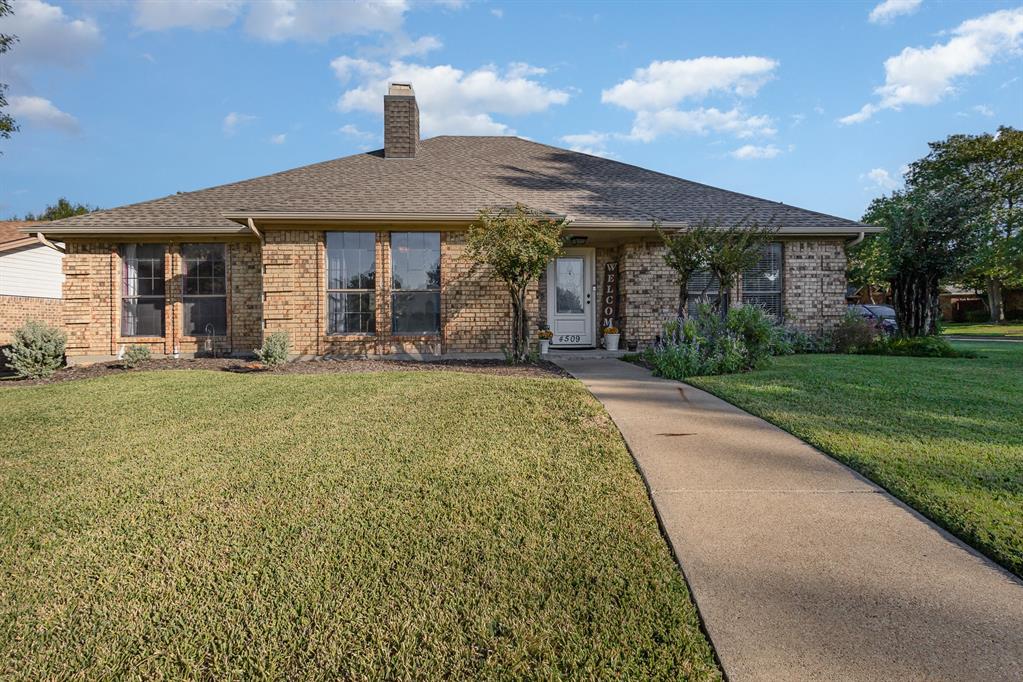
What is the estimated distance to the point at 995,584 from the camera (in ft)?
8.34

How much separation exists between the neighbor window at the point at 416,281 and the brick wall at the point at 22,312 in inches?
416

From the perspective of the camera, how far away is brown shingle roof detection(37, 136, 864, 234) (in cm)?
1039

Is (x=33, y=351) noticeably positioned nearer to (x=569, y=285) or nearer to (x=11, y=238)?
(x=569, y=285)

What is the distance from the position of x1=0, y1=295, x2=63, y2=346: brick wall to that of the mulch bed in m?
7.69

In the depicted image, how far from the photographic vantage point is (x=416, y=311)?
10.7m

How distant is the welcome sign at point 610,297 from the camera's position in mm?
12188

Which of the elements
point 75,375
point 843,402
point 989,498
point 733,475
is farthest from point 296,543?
point 75,375

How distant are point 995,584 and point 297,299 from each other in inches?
403

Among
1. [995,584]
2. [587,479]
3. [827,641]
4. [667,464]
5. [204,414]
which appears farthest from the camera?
[204,414]

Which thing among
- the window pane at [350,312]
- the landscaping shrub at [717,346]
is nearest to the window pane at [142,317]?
the window pane at [350,312]

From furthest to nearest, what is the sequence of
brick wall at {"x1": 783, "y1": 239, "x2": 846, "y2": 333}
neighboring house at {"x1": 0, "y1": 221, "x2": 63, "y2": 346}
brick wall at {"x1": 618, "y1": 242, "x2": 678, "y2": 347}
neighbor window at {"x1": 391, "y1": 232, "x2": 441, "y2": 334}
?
neighboring house at {"x1": 0, "y1": 221, "x2": 63, "y2": 346}, brick wall at {"x1": 783, "y1": 239, "x2": 846, "y2": 333}, brick wall at {"x1": 618, "y1": 242, "x2": 678, "y2": 347}, neighbor window at {"x1": 391, "y1": 232, "x2": 441, "y2": 334}

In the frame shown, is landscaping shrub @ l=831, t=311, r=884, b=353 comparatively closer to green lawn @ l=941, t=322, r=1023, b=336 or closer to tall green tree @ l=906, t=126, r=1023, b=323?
green lawn @ l=941, t=322, r=1023, b=336

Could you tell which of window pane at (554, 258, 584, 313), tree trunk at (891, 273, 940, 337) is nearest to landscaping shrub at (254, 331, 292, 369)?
window pane at (554, 258, 584, 313)

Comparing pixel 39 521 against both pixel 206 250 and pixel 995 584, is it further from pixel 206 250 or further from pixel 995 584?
pixel 206 250
